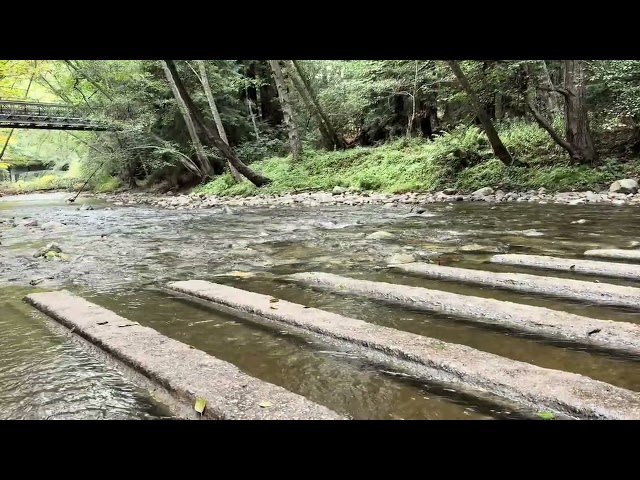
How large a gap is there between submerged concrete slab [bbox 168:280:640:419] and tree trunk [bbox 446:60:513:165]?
33.5ft

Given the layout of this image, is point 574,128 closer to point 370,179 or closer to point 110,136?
point 370,179

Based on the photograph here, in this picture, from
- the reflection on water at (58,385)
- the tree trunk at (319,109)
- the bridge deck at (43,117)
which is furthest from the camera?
the bridge deck at (43,117)

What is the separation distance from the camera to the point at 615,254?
4973mm

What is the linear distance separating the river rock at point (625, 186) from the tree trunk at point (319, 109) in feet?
38.5

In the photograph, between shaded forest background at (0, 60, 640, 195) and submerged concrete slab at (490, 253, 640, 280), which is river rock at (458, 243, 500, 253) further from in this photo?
shaded forest background at (0, 60, 640, 195)

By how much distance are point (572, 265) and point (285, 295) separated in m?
2.62

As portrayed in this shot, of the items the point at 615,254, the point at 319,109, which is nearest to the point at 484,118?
the point at 319,109

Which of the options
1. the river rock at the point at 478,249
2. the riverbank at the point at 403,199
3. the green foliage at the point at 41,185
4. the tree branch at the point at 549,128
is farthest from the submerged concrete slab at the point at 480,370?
the green foliage at the point at 41,185

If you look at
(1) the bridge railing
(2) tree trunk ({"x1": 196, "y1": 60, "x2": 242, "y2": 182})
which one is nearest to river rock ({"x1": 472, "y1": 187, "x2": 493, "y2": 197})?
(2) tree trunk ({"x1": 196, "y1": 60, "x2": 242, "y2": 182})

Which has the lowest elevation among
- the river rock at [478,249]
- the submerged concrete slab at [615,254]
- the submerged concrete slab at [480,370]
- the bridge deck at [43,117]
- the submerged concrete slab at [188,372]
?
the river rock at [478,249]

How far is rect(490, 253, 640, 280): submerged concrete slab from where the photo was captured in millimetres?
4180

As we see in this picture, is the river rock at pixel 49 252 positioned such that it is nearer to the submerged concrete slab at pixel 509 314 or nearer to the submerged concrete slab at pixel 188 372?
the submerged concrete slab at pixel 188 372

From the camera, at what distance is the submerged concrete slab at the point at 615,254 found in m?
4.84
